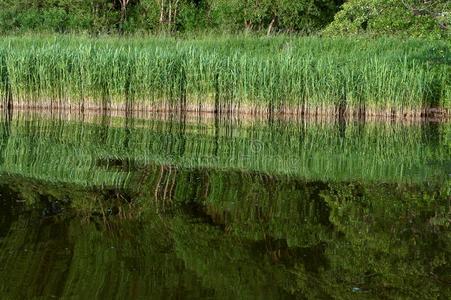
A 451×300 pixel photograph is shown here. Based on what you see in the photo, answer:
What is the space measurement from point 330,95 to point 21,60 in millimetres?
5977

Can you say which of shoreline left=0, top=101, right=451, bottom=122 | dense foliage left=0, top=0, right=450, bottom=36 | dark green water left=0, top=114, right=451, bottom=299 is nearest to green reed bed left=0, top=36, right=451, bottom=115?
shoreline left=0, top=101, right=451, bottom=122

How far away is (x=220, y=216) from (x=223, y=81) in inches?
282

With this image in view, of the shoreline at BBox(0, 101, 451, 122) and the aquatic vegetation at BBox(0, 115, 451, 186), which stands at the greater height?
the shoreline at BBox(0, 101, 451, 122)

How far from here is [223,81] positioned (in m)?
12.9

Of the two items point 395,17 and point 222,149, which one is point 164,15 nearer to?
point 395,17

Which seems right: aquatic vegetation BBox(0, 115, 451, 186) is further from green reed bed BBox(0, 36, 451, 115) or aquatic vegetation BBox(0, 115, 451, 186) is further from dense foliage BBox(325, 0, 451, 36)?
dense foliage BBox(325, 0, 451, 36)

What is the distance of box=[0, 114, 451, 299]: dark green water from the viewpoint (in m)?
4.42

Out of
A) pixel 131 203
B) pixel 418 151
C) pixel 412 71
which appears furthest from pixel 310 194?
pixel 412 71

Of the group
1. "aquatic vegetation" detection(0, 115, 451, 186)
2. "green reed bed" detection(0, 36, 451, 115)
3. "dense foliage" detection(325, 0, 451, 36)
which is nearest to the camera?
"aquatic vegetation" detection(0, 115, 451, 186)

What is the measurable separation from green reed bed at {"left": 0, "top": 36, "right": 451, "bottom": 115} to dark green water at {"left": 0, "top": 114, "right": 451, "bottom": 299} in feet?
8.76

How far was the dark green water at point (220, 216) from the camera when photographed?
4418 millimetres

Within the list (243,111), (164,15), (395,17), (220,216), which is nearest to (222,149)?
(220,216)

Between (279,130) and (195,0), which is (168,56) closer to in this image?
(279,130)

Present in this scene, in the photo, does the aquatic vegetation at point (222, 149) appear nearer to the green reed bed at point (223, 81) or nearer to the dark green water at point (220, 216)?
the dark green water at point (220, 216)
